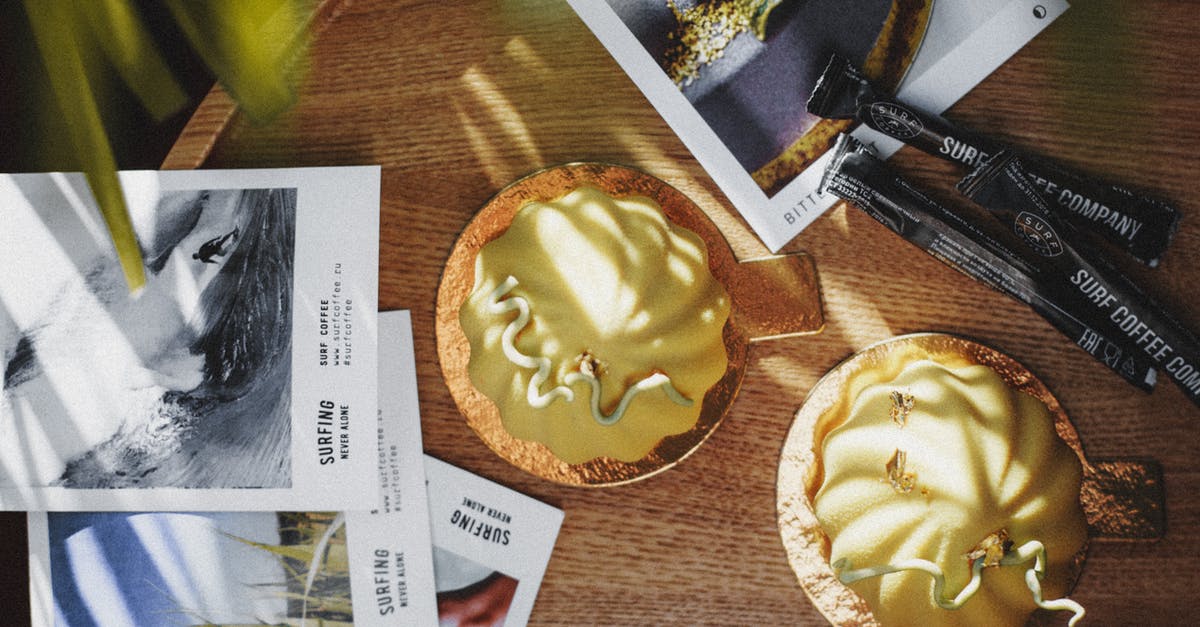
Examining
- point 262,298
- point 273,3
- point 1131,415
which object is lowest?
point 1131,415

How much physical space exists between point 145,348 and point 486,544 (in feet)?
0.88

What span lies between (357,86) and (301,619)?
37 cm

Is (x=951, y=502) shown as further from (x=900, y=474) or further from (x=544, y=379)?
(x=544, y=379)

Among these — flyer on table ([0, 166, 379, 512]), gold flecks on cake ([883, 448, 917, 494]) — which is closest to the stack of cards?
flyer on table ([0, 166, 379, 512])

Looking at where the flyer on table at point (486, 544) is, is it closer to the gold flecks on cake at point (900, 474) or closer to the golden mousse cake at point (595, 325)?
the golden mousse cake at point (595, 325)

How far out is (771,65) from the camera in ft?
1.68

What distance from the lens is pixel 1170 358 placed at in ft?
1.64

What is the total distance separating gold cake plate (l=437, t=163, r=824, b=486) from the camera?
0.51m

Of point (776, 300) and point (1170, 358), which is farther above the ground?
point (776, 300)

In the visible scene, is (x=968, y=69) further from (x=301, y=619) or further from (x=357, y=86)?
(x=301, y=619)

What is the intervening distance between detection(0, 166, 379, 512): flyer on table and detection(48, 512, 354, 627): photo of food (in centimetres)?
A: 2

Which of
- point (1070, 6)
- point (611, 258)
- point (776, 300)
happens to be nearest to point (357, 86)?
point (611, 258)

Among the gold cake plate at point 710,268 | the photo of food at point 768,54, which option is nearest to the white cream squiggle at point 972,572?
the gold cake plate at point 710,268

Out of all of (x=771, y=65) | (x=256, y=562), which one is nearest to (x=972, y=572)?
(x=771, y=65)
